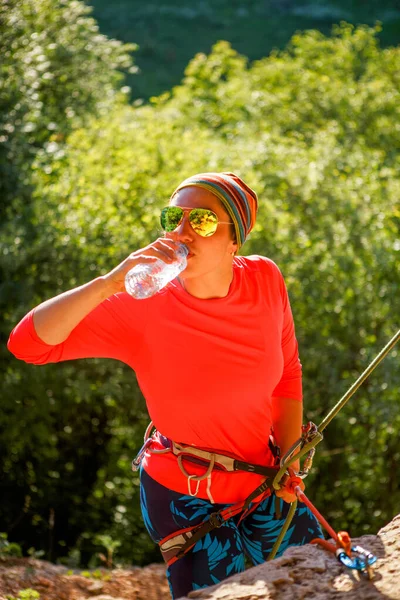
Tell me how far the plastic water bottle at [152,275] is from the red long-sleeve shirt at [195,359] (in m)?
0.17

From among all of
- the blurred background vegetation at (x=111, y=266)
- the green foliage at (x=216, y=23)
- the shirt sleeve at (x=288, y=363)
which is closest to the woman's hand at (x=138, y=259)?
the shirt sleeve at (x=288, y=363)

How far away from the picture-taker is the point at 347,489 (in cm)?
881

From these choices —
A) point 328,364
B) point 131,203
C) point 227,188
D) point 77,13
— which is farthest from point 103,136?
point 227,188

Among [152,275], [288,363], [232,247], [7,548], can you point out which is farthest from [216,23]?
[152,275]

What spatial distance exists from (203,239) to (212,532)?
0.98 m

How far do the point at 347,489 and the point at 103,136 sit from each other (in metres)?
6.18

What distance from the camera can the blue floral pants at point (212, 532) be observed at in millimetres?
2789

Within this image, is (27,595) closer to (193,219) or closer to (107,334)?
(107,334)

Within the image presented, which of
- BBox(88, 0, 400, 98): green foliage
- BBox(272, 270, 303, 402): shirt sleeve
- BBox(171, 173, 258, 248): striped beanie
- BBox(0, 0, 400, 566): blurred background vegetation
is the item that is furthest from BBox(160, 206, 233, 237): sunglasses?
BBox(88, 0, 400, 98): green foliage

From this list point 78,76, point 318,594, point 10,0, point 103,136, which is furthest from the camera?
point 78,76

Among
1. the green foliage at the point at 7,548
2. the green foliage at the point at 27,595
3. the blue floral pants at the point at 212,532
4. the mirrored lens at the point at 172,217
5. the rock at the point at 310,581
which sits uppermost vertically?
the mirrored lens at the point at 172,217

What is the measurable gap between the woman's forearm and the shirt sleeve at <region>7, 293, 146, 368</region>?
93 mm

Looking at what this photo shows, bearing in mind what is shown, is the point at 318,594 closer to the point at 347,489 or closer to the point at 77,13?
the point at 347,489

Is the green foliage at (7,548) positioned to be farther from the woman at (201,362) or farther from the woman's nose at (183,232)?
the woman's nose at (183,232)
